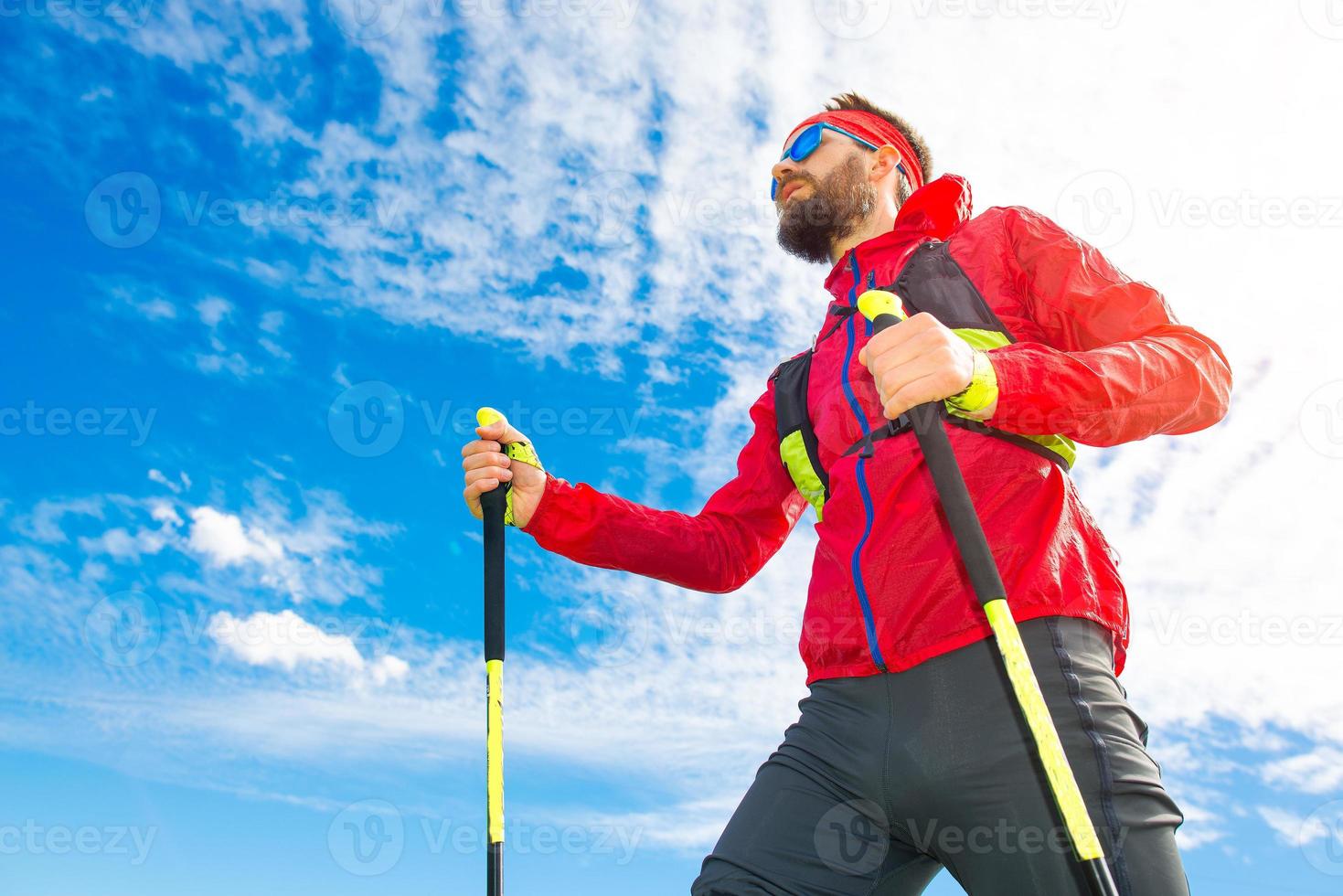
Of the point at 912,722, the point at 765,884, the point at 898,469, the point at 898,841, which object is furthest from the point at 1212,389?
the point at 765,884

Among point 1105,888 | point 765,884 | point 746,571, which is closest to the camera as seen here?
point 1105,888

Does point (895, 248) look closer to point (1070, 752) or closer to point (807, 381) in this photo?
point (807, 381)

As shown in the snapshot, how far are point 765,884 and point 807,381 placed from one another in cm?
212

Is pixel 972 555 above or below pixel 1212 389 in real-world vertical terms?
below

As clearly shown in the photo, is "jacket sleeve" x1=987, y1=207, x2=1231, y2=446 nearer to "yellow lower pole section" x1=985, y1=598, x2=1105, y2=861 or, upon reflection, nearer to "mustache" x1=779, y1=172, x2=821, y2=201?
"yellow lower pole section" x1=985, y1=598, x2=1105, y2=861

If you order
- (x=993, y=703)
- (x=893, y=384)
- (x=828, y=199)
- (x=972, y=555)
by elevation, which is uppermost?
(x=828, y=199)

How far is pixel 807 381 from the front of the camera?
14.4 feet

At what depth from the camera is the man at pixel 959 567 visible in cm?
285

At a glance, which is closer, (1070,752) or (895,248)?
(1070,752)

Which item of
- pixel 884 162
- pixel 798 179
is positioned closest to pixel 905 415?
pixel 798 179

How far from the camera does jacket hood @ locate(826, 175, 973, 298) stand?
445cm

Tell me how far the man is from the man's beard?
28.0 inches

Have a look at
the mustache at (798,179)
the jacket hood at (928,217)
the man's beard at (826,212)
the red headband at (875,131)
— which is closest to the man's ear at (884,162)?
the red headband at (875,131)

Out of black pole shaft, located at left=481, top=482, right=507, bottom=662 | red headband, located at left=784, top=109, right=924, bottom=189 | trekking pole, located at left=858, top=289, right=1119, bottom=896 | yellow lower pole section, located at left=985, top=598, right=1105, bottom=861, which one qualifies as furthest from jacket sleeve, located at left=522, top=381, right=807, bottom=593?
yellow lower pole section, located at left=985, top=598, right=1105, bottom=861
